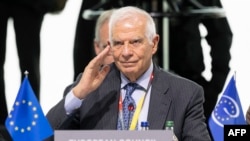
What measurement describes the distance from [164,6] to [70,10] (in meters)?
0.69

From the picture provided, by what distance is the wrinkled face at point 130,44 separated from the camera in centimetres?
343

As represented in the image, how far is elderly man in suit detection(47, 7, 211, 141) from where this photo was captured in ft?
11.3

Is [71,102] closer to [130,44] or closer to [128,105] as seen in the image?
[128,105]

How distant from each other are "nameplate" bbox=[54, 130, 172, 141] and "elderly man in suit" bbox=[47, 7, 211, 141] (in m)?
0.45

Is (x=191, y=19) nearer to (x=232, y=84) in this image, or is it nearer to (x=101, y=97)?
(x=232, y=84)

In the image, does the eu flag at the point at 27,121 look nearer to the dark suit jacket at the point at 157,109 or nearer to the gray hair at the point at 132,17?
the dark suit jacket at the point at 157,109

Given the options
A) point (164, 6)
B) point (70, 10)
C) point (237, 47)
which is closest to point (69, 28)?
point (70, 10)

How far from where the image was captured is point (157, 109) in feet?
11.5

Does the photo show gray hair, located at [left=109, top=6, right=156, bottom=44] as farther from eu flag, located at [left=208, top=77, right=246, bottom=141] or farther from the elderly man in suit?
eu flag, located at [left=208, top=77, right=246, bottom=141]

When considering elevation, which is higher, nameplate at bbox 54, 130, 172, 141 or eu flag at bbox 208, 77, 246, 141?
nameplate at bbox 54, 130, 172, 141

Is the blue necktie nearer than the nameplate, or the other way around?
the nameplate

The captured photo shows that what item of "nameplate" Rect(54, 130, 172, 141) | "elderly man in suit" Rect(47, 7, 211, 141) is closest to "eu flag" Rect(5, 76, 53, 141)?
"elderly man in suit" Rect(47, 7, 211, 141)

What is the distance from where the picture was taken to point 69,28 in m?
5.46

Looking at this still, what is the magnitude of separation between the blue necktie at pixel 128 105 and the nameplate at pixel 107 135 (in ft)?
1.63
